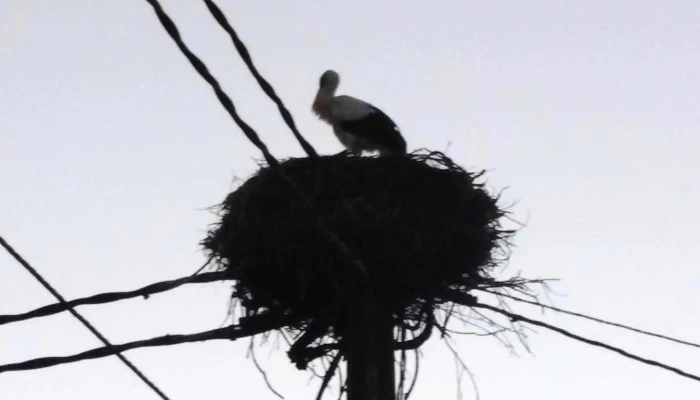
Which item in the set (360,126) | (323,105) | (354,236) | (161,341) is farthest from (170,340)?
(323,105)

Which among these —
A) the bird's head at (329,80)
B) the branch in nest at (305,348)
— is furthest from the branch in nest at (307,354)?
the bird's head at (329,80)

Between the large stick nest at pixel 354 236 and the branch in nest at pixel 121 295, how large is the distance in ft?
0.45

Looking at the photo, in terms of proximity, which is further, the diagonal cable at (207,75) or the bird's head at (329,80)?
the bird's head at (329,80)

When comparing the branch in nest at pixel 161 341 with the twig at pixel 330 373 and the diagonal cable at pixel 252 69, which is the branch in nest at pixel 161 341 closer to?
the twig at pixel 330 373

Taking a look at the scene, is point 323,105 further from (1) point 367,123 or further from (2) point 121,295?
(2) point 121,295

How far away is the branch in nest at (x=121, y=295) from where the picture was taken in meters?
3.63

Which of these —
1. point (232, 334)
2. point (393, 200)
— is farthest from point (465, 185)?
point (232, 334)

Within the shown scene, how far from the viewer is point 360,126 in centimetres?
622

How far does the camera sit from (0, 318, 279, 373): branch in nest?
351cm

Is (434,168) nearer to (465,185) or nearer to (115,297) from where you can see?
(465,185)

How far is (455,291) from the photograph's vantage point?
420 centimetres


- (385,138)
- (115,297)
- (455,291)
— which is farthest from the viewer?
Answer: (385,138)

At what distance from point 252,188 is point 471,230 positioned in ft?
3.16

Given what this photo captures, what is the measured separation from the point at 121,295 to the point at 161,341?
0.23 meters
